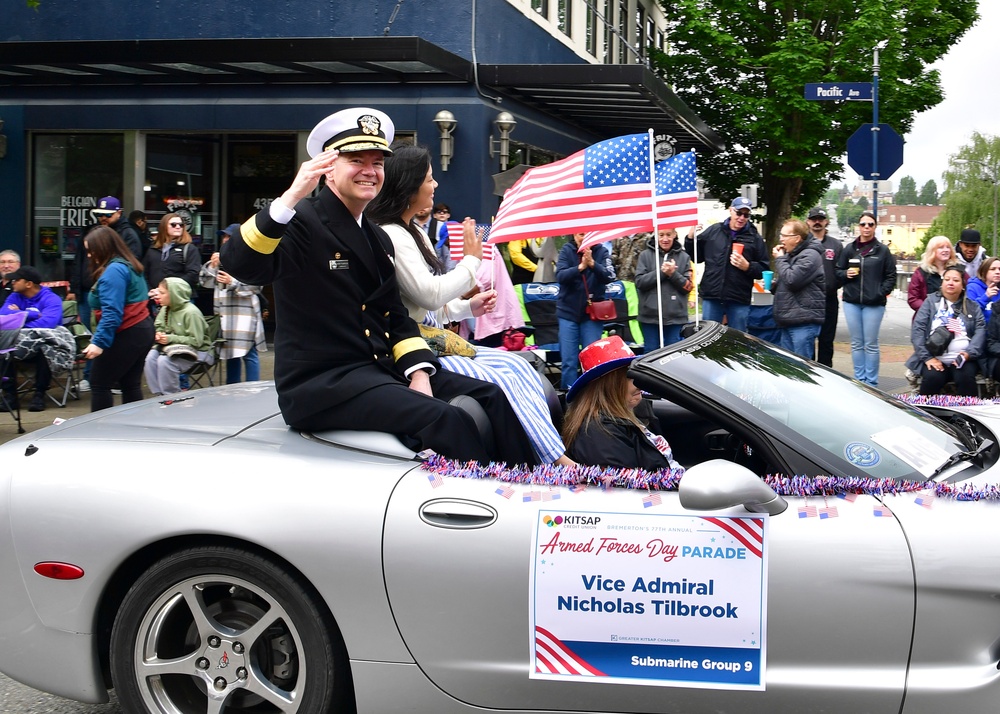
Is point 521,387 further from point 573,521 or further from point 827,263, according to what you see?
point 827,263

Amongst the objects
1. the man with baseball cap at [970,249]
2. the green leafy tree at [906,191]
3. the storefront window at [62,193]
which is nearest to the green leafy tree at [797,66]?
the man with baseball cap at [970,249]

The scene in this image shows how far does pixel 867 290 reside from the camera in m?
10.5

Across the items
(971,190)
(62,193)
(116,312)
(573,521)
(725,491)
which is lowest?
(573,521)

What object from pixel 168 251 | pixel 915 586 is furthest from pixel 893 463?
pixel 168 251

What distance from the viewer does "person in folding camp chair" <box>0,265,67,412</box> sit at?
A: 9703mm

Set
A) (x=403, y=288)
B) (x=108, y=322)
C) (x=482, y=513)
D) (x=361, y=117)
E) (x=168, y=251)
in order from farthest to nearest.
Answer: (x=168, y=251), (x=108, y=322), (x=403, y=288), (x=361, y=117), (x=482, y=513)

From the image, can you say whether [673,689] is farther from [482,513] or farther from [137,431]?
[137,431]

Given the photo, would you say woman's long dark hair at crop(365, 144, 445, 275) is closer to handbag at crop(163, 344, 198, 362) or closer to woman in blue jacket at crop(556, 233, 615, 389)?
handbag at crop(163, 344, 198, 362)

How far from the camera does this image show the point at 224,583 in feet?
10.3

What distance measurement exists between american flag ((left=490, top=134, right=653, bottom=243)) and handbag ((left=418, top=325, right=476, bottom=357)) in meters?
2.09

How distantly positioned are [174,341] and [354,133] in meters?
Result: 5.78

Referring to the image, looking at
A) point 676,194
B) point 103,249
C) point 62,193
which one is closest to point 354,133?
point 676,194

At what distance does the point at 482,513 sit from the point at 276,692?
0.80 m

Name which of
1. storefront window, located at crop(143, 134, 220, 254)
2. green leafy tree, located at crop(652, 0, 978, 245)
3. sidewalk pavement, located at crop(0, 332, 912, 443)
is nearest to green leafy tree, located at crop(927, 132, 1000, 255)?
green leafy tree, located at crop(652, 0, 978, 245)
